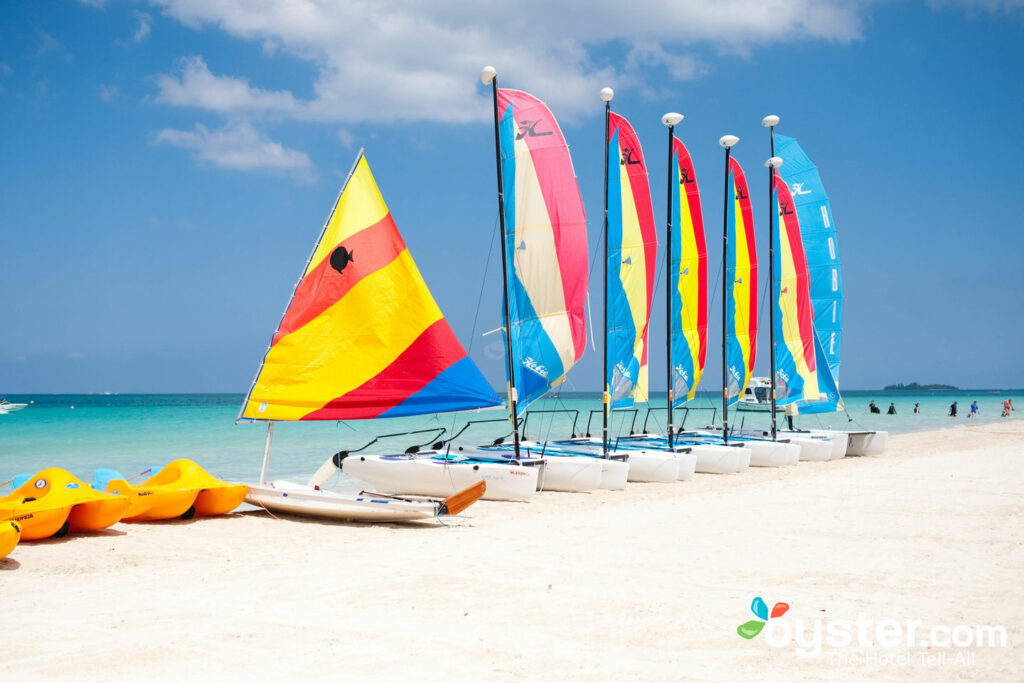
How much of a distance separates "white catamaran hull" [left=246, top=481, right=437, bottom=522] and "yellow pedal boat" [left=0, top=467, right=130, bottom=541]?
188 cm

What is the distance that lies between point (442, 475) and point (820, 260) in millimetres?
14756

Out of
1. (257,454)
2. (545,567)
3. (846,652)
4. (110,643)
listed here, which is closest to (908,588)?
(846,652)

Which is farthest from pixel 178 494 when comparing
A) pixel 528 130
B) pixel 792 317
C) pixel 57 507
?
pixel 792 317

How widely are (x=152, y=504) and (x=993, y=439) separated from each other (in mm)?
27875

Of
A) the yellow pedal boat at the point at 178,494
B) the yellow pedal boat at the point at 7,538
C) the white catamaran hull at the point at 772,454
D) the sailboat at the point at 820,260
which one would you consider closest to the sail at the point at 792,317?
the sailboat at the point at 820,260

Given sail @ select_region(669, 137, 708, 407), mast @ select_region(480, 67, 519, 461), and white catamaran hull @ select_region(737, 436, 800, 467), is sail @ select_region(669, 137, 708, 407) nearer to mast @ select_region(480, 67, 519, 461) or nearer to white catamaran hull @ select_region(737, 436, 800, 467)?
white catamaran hull @ select_region(737, 436, 800, 467)

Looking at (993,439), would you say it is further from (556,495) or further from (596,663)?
(596,663)

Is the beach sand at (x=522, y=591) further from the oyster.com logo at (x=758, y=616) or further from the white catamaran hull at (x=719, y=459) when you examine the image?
the white catamaran hull at (x=719, y=459)

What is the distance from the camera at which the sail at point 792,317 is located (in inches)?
847

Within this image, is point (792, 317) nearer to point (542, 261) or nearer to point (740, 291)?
point (740, 291)

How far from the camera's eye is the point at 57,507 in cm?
862

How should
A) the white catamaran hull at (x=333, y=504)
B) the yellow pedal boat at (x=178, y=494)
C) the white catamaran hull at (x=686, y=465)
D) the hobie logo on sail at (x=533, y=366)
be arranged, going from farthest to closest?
the white catamaran hull at (x=686, y=465) < the hobie logo on sail at (x=533, y=366) < the white catamaran hull at (x=333, y=504) < the yellow pedal boat at (x=178, y=494)

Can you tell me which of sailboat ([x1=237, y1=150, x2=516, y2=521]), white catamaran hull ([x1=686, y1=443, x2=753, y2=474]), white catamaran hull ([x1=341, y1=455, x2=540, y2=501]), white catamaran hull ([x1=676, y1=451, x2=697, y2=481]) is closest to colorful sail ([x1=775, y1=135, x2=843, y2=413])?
white catamaran hull ([x1=686, y1=443, x2=753, y2=474])

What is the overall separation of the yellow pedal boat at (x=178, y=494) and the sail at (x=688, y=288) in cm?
1041
